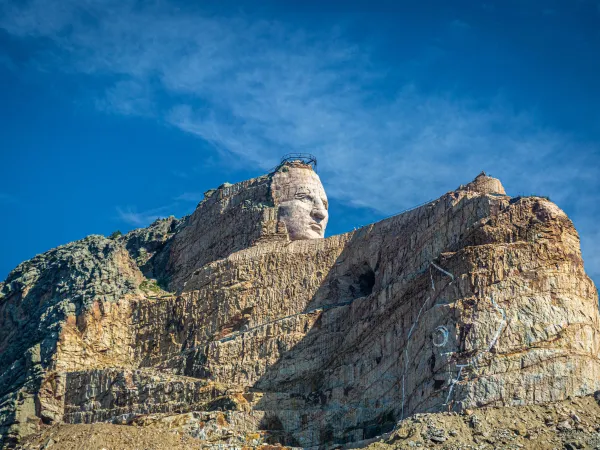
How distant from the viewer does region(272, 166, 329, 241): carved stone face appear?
68.1 m

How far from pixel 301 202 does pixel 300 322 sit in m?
9.30

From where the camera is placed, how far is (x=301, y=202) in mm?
69000

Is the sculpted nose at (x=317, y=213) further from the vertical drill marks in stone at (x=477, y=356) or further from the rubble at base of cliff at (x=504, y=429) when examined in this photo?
the rubble at base of cliff at (x=504, y=429)

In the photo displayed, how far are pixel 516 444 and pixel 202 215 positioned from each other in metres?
29.0

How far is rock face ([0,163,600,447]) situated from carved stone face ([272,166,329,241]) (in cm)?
12

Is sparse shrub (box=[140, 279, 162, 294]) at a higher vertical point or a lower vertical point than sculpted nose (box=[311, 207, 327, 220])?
lower

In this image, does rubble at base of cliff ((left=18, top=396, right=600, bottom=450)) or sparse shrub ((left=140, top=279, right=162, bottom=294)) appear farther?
sparse shrub ((left=140, top=279, right=162, bottom=294))

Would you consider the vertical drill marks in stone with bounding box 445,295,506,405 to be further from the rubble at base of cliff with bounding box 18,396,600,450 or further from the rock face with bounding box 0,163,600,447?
the rubble at base of cliff with bounding box 18,396,600,450

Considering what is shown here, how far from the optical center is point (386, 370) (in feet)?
182

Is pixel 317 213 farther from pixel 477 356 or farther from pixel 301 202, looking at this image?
pixel 477 356

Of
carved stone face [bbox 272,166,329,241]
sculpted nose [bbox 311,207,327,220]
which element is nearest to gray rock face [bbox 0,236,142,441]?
carved stone face [bbox 272,166,329,241]

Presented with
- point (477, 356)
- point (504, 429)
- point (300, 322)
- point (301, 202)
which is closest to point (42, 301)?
point (301, 202)

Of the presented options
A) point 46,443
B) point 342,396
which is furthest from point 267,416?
point 46,443

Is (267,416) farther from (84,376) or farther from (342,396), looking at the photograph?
(84,376)
